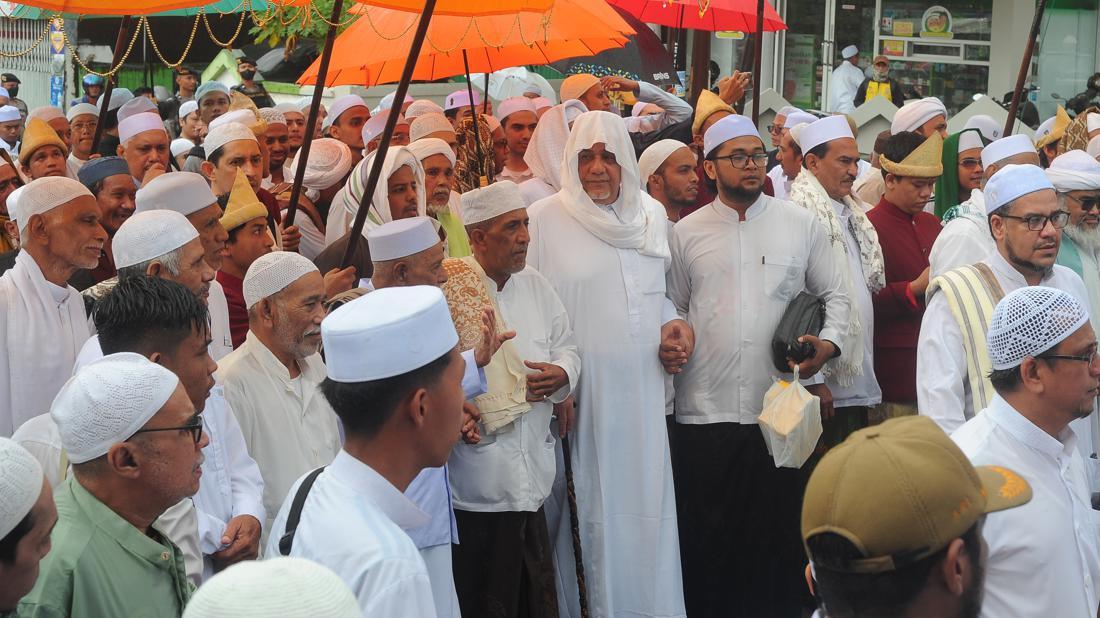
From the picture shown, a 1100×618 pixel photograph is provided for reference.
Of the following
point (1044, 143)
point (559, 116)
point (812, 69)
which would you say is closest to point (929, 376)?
point (559, 116)

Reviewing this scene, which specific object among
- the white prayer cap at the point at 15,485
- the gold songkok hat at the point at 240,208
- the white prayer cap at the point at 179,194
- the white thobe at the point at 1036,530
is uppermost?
the white prayer cap at the point at 179,194

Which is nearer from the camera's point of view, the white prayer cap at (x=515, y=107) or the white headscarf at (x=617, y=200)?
the white headscarf at (x=617, y=200)

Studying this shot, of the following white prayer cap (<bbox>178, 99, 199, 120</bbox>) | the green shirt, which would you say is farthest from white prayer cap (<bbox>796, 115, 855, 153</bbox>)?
white prayer cap (<bbox>178, 99, 199, 120</bbox>)

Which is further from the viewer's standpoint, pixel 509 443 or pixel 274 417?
pixel 509 443

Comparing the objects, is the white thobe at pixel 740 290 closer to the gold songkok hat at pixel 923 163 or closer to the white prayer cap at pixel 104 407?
the gold songkok hat at pixel 923 163

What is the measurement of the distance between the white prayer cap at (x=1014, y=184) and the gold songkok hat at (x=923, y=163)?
4.58 feet

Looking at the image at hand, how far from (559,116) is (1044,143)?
4469mm

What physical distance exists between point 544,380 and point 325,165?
8.72ft

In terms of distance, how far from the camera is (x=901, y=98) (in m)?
15.7

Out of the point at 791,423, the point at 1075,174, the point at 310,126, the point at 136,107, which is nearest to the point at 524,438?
the point at 791,423

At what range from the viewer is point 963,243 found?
215 inches

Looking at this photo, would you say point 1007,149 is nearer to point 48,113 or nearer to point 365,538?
point 365,538

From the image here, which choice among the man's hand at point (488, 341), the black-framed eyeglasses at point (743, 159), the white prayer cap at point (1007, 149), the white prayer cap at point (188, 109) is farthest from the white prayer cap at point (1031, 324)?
the white prayer cap at point (188, 109)

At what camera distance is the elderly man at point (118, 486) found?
8.53ft
